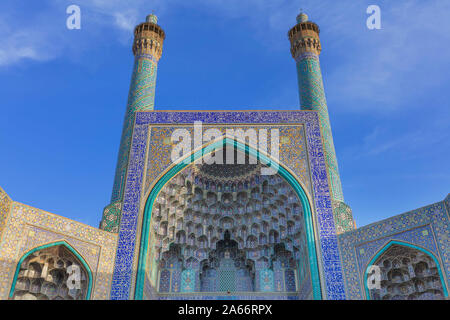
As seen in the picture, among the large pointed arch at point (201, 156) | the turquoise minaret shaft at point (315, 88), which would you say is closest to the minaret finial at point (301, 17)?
the turquoise minaret shaft at point (315, 88)

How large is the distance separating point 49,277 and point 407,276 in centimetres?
554

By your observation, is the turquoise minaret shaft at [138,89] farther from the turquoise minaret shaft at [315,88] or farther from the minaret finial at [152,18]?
the turquoise minaret shaft at [315,88]

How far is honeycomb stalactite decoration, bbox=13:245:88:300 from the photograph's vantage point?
6.26 meters

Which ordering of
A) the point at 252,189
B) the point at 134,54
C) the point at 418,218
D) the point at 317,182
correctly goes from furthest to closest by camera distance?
the point at 134,54 → the point at 252,189 → the point at 317,182 → the point at 418,218

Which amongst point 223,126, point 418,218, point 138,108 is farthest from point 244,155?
point 418,218

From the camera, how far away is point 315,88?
9742 millimetres

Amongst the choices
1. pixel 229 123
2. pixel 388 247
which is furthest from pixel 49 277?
pixel 388 247

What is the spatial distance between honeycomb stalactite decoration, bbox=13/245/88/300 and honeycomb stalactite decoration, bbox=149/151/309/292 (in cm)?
152

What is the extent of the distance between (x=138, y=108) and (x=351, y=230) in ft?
16.6

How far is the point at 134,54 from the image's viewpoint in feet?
34.2

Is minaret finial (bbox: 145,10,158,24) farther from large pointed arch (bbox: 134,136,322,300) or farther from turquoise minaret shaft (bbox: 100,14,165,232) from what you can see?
large pointed arch (bbox: 134,136,322,300)

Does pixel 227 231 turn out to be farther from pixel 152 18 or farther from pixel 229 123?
pixel 152 18

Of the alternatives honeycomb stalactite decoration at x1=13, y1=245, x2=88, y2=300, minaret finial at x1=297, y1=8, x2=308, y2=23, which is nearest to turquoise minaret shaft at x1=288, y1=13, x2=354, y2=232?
minaret finial at x1=297, y1=8, x2=308, y2=23
